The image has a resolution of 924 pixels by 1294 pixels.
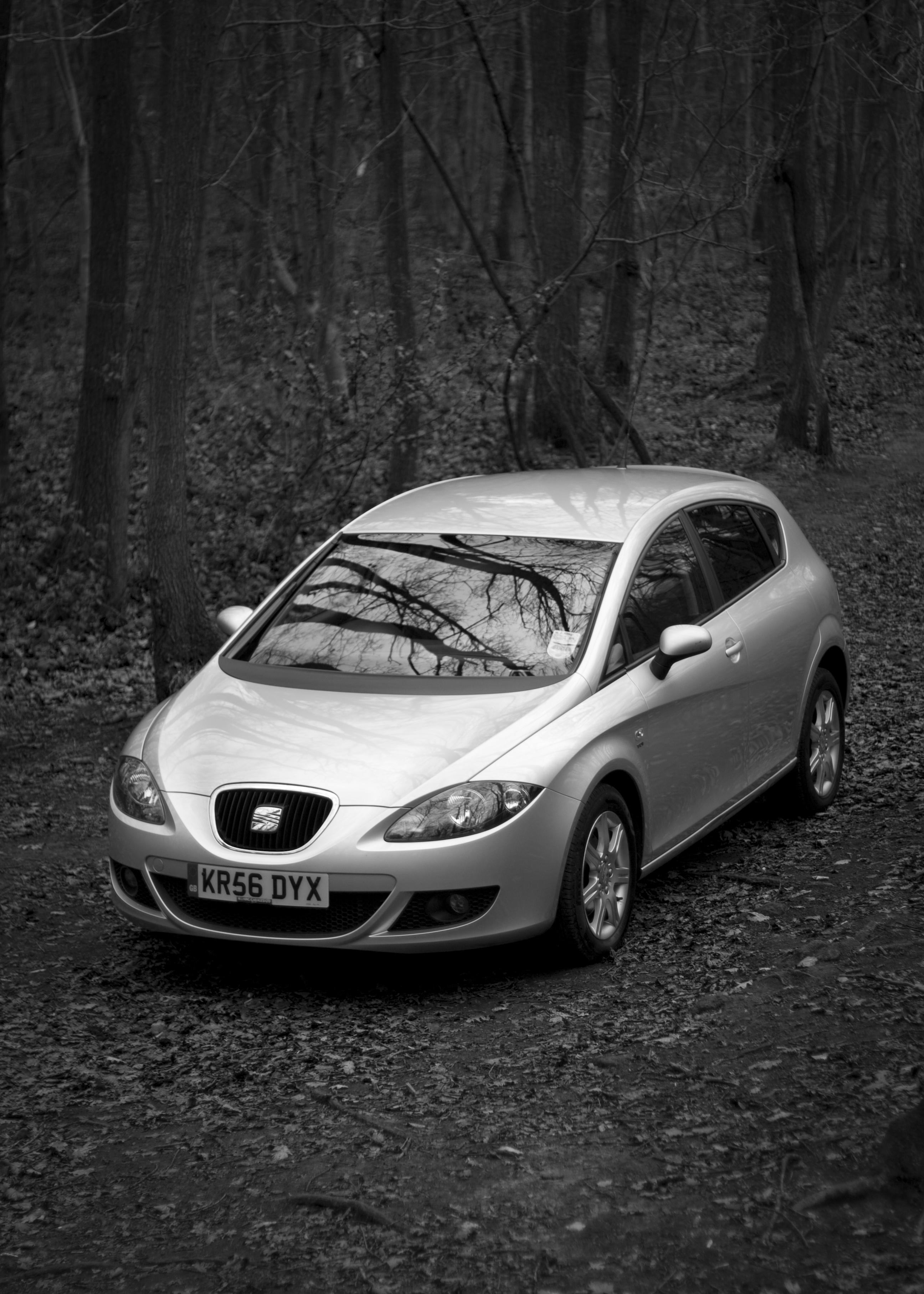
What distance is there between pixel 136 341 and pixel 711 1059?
41.6 feet

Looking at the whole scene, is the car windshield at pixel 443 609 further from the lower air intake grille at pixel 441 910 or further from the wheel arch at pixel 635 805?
the lower air intake grille at pixel 441 910

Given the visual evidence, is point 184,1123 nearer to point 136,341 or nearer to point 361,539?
point 361,539

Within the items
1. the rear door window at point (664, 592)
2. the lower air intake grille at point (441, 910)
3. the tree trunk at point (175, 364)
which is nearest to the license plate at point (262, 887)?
the lower air intake grille at point (441, 910)

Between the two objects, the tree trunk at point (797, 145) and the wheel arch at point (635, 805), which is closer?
the wheel arch at point (635, 805)

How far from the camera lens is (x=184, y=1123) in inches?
171

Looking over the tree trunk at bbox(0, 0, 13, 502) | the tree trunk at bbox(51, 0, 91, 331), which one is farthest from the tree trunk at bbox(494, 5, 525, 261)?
the tree trunk at bbox(0, 0, 13, 502)

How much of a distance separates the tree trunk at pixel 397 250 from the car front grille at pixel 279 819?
866 cm

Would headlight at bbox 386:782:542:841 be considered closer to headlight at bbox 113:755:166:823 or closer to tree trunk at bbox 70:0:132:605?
headlight at bbox 113:755:166:823

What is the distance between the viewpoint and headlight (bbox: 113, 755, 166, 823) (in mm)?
5586

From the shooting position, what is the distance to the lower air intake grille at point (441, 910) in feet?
17.0

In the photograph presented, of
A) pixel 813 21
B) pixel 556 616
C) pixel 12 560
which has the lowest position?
pixel 12 560

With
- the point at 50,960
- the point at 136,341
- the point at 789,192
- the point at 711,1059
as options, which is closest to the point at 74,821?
the point at 50,960

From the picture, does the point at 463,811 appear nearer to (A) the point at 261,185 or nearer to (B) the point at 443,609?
(B) the point at 443,609

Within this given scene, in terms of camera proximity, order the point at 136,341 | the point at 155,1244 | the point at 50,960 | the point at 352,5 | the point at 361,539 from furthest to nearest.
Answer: the point at 352,5, the point at 136,341, the point at 361,539, the point at 50,960, the point at 155,1244
